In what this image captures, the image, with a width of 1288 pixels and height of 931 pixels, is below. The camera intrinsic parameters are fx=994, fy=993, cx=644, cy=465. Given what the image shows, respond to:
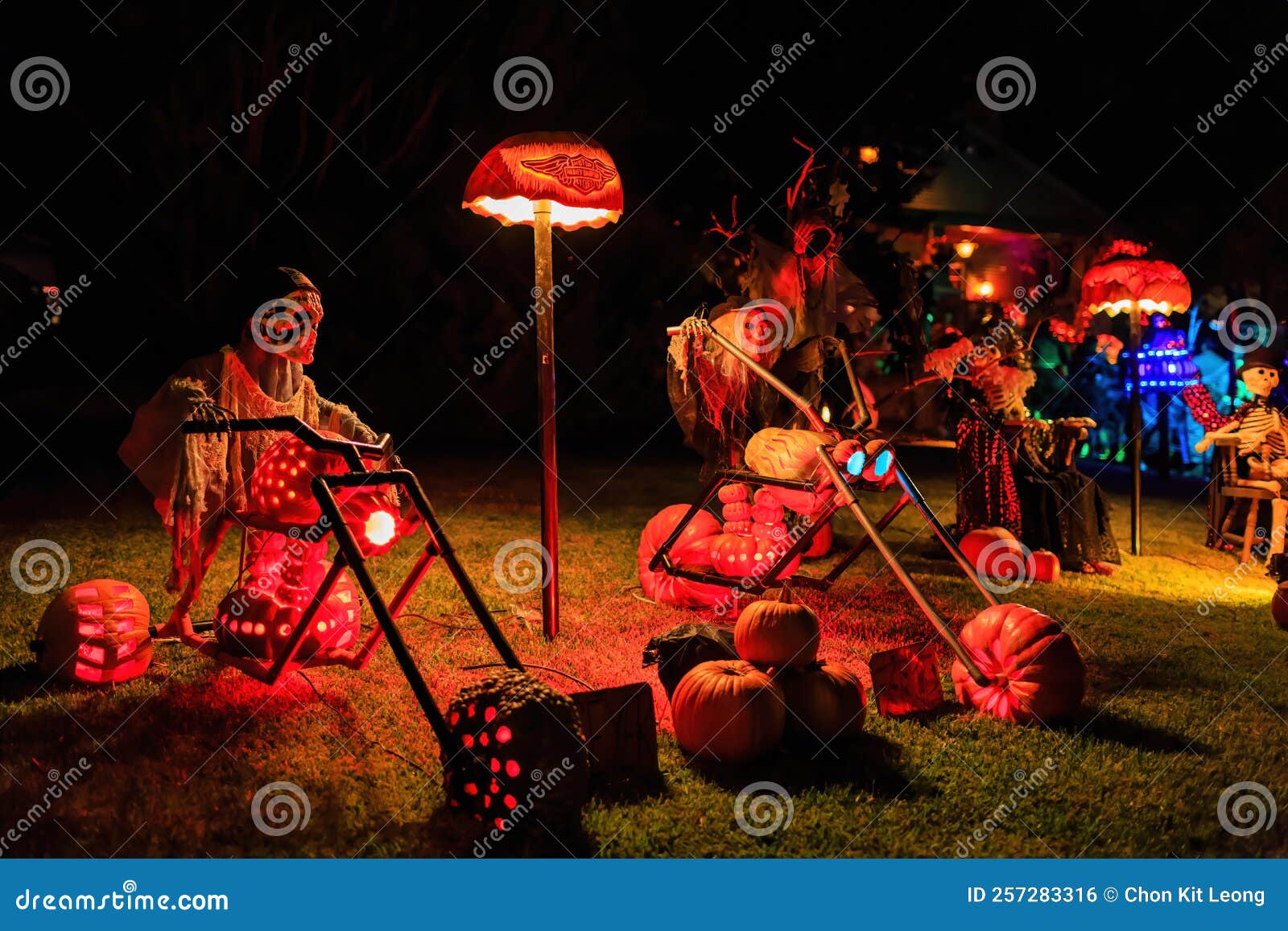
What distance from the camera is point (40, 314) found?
16.6 metres

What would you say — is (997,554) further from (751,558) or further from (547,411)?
(547,411)

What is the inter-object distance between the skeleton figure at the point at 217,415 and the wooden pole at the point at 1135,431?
704cm

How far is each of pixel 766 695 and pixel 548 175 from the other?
293 centimetres

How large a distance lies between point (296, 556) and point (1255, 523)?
297 inches

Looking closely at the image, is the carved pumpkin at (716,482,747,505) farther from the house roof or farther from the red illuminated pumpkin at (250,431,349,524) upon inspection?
the house roof

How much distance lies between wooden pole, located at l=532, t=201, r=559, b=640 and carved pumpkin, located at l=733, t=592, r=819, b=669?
5.88ft

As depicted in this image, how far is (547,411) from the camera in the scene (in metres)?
5.62

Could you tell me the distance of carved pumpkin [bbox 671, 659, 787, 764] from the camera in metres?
3.83

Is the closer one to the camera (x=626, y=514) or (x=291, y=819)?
(x=291, y=819)

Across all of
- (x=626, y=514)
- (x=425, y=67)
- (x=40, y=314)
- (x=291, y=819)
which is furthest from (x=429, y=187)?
(x=291, y=819)

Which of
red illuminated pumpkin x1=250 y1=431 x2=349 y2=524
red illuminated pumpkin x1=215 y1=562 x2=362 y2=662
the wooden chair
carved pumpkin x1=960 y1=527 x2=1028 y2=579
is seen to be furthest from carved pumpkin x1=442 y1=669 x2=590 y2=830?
the wooden chair

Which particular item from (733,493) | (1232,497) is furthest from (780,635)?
(1232,497)

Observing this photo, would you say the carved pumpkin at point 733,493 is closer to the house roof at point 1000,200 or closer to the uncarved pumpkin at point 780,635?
the uncarved pumpkin at point 780,635

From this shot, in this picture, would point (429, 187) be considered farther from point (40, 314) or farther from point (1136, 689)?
point (1136, 689)
